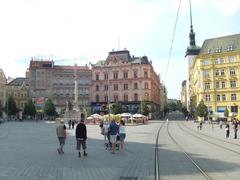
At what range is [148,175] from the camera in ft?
39.3

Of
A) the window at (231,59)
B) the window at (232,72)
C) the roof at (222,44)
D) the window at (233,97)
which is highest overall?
the roof at (222,44)

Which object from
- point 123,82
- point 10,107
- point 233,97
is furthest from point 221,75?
point 10,107

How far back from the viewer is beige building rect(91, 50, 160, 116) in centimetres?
11525

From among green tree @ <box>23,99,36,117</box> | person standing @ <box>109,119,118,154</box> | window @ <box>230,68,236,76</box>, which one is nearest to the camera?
person standing @ <box>109,119,118,154</box>

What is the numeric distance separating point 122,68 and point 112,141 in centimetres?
9958

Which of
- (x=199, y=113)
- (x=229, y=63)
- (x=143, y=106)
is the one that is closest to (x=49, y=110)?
(x=143, y=106)

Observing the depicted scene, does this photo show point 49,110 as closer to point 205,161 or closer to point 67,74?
point 67,74

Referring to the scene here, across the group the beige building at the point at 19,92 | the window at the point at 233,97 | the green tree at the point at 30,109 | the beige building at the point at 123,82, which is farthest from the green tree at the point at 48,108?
the window at the point at 233,97

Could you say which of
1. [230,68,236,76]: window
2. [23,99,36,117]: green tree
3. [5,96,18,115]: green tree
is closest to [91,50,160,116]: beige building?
[23,99,36,117]: green tree

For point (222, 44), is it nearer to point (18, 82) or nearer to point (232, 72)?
point (232, 72)

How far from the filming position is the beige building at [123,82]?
115 metres

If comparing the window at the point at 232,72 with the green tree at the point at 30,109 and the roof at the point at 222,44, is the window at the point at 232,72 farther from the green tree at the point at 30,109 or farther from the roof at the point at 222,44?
the green tree at the point at 30,109

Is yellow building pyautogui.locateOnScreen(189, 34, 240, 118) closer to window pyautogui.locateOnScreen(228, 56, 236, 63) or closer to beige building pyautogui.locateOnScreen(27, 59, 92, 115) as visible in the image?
window pyautogui.locateOnScreen(228, 56, 236, 63)

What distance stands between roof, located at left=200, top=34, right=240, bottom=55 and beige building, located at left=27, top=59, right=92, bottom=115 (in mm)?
42467
